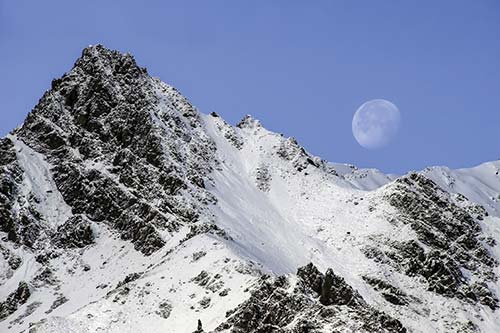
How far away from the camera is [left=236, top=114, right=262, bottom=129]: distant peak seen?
196 meters

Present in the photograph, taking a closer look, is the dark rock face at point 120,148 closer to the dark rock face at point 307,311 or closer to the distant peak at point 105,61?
the distant peak at point 105,61

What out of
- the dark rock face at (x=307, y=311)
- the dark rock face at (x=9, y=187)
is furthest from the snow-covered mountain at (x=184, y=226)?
the dark rock face at (x=307, y=311)

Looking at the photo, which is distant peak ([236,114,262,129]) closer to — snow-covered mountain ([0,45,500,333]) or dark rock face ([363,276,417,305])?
snow-covered mountain ([0,45,500,333])

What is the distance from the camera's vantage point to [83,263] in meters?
131

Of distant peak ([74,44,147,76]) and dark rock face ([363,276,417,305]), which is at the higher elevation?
distant peak ([74,44,147,76])

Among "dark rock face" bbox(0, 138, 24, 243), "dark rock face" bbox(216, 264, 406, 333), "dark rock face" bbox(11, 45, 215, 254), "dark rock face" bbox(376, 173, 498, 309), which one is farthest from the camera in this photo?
"dark rock face" bbox(376, 173, 498, 309)

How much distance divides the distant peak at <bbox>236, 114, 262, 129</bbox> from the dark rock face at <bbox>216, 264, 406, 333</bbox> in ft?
332

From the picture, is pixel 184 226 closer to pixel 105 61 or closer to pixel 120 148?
pixel 120 148

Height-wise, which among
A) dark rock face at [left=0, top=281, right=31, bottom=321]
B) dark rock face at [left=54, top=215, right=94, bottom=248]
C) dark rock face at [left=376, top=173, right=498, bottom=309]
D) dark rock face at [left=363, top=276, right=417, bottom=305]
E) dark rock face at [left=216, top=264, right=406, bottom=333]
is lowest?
dark rock face at [left=0, top=281, right=31, bottom=321]

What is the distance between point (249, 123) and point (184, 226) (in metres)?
66.3

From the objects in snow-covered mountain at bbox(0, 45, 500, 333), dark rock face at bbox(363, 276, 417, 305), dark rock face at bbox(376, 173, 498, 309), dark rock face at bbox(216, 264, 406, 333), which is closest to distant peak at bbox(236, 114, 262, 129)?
snow-covered mountain at bbox(0, 45, 500, 333)

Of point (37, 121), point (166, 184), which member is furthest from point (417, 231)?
point (37, 121)

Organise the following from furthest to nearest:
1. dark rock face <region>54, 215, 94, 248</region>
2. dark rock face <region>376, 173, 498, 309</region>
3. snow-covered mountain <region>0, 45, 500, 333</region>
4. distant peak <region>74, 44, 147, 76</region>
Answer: distant peak <region>74, 44, 147, 76</region>, dark rock face <region>376, 173, 498, 309</region>, dark rock face <region>54, 215, 94, 248</region>, snow-covered mountain <region>0, 45, 500, 333</region>

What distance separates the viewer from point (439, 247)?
15375 cm
